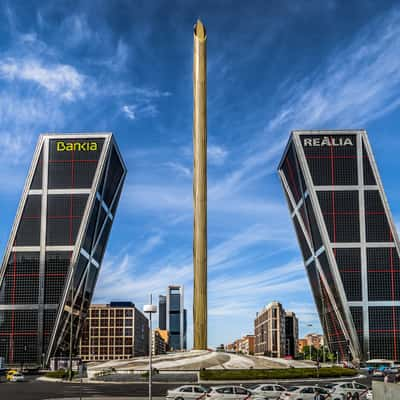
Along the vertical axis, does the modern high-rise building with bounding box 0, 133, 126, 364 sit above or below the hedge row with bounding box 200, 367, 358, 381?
above

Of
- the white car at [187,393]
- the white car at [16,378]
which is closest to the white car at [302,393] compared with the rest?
the white car at [187,393]

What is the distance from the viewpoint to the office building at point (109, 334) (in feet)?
635

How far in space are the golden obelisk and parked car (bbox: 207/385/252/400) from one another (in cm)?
4763

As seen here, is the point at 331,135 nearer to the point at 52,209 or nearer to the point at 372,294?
the point at 372,294

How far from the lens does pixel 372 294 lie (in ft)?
368

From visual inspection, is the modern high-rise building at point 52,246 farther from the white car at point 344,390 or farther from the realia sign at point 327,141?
the white car at point 344,390

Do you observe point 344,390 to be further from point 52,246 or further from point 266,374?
point 52,246

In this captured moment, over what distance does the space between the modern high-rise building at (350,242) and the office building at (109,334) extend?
91677mm

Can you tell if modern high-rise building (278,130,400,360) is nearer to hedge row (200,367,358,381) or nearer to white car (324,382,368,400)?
hedge row (200,367,358,381)

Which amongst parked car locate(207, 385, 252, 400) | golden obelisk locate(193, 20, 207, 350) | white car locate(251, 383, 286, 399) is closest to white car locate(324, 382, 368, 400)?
white car locate(251, 383, 286, 399)

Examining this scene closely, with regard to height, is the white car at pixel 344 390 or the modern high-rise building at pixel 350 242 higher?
the modern high-rise building at pixel 350 242

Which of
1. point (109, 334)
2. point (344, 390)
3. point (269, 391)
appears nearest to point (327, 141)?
point (344, 390)

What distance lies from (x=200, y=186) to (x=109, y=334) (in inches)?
4723

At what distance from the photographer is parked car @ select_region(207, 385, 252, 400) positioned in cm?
3516
